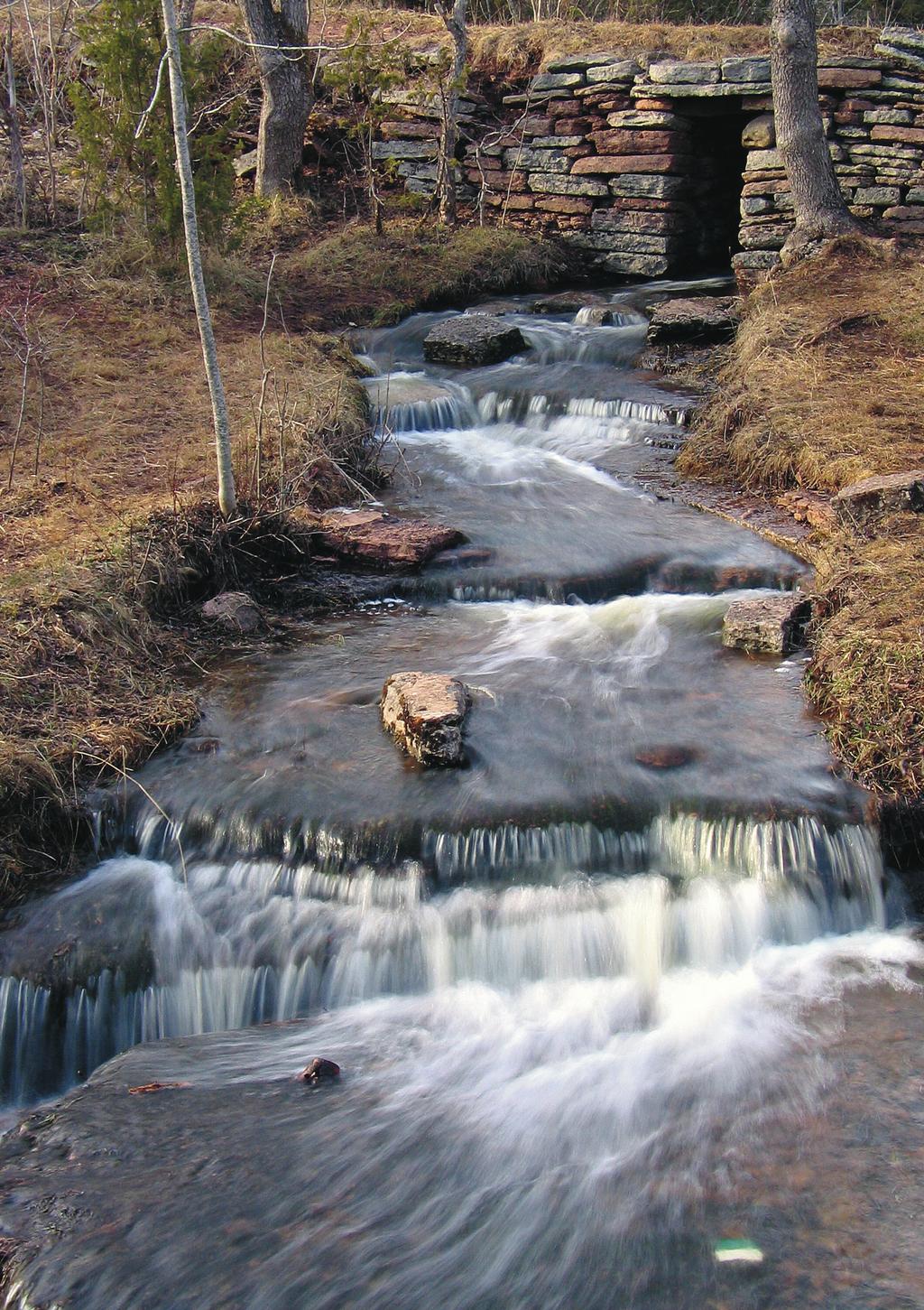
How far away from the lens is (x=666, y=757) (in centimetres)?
505

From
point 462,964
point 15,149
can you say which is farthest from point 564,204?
point 462,964

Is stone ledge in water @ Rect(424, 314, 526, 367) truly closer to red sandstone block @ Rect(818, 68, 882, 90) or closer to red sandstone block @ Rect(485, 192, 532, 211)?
red sandstone block @ Rect(485, 192, 532, 211)

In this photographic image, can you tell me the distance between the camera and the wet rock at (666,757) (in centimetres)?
499

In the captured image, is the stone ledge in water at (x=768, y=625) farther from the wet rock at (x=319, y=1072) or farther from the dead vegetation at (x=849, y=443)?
the wet rock at (x=319, y=1072)

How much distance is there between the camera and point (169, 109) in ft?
32.4

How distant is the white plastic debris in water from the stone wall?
1046cm

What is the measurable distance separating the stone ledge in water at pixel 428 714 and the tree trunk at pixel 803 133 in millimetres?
7498

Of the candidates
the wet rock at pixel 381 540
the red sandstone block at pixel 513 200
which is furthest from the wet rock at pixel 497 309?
the wet rock at pixel 381 540

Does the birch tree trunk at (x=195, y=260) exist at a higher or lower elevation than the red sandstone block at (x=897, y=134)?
lower

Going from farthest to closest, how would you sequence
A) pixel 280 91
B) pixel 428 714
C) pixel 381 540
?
pixel 280 91, pixel 381 540, pixel 428 714

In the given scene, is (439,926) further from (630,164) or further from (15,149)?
(630,164)

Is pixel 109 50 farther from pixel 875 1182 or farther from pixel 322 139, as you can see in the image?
pixel 875 1182

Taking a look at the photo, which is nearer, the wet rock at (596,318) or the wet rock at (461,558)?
the wet rock at (461,558)

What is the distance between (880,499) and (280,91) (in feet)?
31.7
